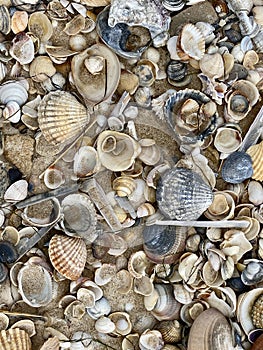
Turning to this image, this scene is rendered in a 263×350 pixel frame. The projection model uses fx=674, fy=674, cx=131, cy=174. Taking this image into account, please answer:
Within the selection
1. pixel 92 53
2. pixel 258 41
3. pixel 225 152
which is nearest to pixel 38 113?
pixel 92 53

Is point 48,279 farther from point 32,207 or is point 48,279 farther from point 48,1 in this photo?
point 48,1

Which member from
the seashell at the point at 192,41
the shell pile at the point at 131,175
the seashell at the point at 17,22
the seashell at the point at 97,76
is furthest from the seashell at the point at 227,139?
the seashell at the point at 17,22

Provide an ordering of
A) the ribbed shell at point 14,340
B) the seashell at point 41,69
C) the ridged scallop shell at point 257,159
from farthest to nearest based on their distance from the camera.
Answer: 1. the ridged scallop shell at point 257,159
2. the seashell at point 41,69
3. the ribbed shell at point 14,340

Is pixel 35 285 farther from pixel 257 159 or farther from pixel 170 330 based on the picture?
pixel 257 159

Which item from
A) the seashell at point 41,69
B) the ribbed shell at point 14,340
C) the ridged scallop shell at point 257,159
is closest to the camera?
the ribbed shell at point 14,340

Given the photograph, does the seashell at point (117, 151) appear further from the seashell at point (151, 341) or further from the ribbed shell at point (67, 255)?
the seashell at point (151, 341)

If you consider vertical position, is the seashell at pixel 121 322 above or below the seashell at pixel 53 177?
below

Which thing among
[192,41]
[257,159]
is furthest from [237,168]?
[192,41]
